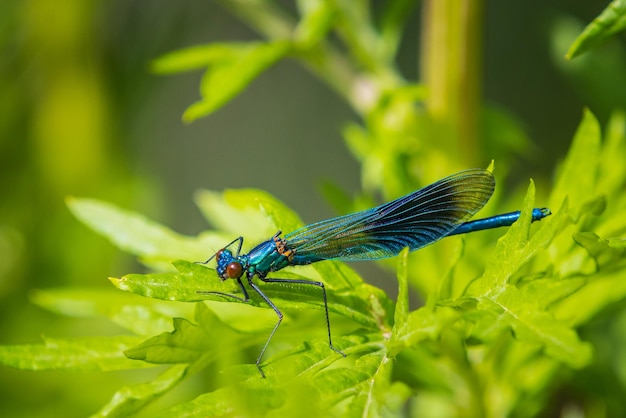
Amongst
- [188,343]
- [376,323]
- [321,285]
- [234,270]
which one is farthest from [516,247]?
[234,270]

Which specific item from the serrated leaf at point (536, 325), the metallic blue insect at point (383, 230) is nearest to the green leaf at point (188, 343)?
the metallic blue insect at point (383, 230)

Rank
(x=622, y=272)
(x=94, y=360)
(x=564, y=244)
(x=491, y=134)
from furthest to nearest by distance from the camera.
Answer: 1. (x=491, y=134)
2. (x=622, y=272)
3. (x=564, y=244)
4. (x=94, y=360)

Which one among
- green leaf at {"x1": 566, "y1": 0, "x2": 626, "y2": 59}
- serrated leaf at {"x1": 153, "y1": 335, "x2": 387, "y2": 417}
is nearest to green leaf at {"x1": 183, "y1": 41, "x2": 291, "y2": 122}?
serrated leaf at {"x1": 153, "y1": 335, "x2": 387, "y2": 417}

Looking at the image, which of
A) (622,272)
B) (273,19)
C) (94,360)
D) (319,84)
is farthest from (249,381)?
(319,84)

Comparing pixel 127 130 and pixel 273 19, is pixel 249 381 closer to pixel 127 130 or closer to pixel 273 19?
pixel 273 19

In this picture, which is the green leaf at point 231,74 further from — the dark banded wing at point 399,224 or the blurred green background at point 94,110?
the blurred green background at point 94,110

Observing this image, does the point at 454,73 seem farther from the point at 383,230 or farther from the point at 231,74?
the point at 231,74
